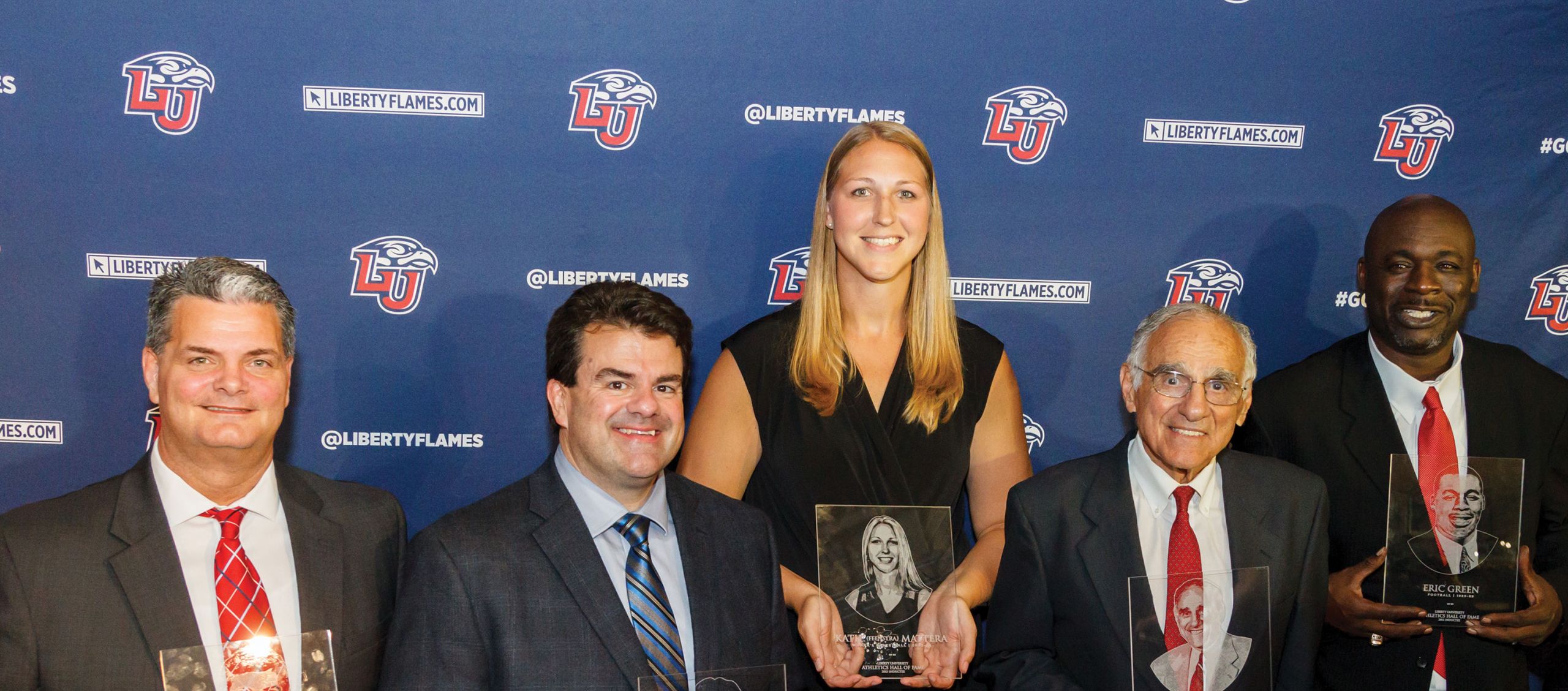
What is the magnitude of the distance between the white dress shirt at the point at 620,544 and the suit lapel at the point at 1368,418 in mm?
2322

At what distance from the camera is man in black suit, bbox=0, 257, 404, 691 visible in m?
2.54

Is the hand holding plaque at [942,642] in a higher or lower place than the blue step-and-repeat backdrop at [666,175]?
lower

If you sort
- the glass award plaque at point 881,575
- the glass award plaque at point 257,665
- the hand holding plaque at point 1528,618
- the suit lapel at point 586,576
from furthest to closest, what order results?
the hand holding plaque at point 1528,618 → the glass award plaque at point 881,575 → the suit lapel at point 586,576 → the glass award plaque at point 257,665

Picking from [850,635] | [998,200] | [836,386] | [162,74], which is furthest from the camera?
[998,200]

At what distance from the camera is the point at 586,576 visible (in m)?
2.64

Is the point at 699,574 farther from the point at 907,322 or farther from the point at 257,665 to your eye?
the point at 907,322

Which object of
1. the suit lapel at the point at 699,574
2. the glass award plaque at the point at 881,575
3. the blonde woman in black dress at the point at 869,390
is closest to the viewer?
the suit lapel at the point at 699,574

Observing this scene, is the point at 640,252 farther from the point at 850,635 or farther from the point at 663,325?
the point at 850,635

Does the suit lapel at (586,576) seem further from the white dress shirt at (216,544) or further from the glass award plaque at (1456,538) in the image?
the glass award plaque at (1456,538)

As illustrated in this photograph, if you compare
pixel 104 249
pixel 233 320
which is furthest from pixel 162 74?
pixel 233 320

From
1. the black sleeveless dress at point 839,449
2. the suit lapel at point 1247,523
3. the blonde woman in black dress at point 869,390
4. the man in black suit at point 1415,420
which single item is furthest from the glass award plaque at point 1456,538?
the black sleeveless dress at point 839,449

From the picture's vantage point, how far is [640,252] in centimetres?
422

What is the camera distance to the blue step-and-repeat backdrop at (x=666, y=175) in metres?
4.02

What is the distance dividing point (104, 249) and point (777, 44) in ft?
8.66
